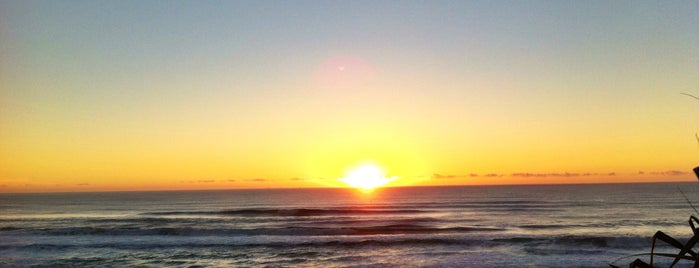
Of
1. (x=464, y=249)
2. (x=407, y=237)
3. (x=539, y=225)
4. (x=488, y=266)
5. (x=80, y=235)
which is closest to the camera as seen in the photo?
(x=488, y=266)

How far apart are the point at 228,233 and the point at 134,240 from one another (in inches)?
237

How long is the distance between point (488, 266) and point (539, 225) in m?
18.8

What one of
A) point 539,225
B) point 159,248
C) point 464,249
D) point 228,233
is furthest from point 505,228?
point 159,248

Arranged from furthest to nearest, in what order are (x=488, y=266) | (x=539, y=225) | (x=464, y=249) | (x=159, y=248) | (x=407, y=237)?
1. (x=539, y=225)
2. (x=407, y=237)
3. (x=159, y=248)
4. (x=464, y=249)
5. (x=488, y=266)

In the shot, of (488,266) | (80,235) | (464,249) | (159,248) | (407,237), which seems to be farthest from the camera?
(80,235)

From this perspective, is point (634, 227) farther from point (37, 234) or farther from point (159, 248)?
point (37, 234)

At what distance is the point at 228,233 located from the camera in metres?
35.4

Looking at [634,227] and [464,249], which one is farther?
[634,227]

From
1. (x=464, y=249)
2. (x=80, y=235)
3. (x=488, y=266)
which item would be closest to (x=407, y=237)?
(x=464, y=249)

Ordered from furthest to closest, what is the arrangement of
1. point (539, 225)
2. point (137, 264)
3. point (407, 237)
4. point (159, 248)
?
point (539, 225), point (407, 237), point (159, 248), point (137, 264)

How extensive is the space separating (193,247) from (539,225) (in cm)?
2351

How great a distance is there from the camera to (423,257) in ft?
76.7

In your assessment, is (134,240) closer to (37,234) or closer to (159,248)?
(159,248)

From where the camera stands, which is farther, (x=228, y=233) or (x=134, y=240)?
(x=228, y=233)
